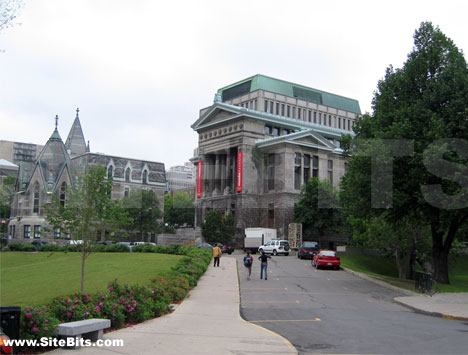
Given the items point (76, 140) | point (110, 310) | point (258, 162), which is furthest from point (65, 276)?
point (76, 140)

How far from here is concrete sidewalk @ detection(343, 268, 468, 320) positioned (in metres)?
18.3

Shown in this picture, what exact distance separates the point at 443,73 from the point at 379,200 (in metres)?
8.17

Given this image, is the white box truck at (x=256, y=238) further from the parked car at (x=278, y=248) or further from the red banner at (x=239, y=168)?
the red banner at (x=239, y=168)

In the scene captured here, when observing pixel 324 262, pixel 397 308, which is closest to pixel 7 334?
pixel 397 308

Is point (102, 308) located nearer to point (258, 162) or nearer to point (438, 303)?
point (438, 303)

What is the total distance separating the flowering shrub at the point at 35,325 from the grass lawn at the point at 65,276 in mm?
7623

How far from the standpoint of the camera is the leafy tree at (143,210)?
70.4m

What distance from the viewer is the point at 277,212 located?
258 ft

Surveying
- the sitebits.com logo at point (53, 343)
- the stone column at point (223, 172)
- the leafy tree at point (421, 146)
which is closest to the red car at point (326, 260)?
the leafy tree at point (421, 146)

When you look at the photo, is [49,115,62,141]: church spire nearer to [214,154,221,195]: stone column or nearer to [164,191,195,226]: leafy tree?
[214,154,221,195]: stone column

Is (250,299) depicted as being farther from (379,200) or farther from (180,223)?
(180,223)

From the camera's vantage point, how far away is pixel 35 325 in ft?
34.1

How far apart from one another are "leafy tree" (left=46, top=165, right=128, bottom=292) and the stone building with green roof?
178 feet

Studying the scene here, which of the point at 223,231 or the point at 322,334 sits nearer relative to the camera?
the point at 322,334
